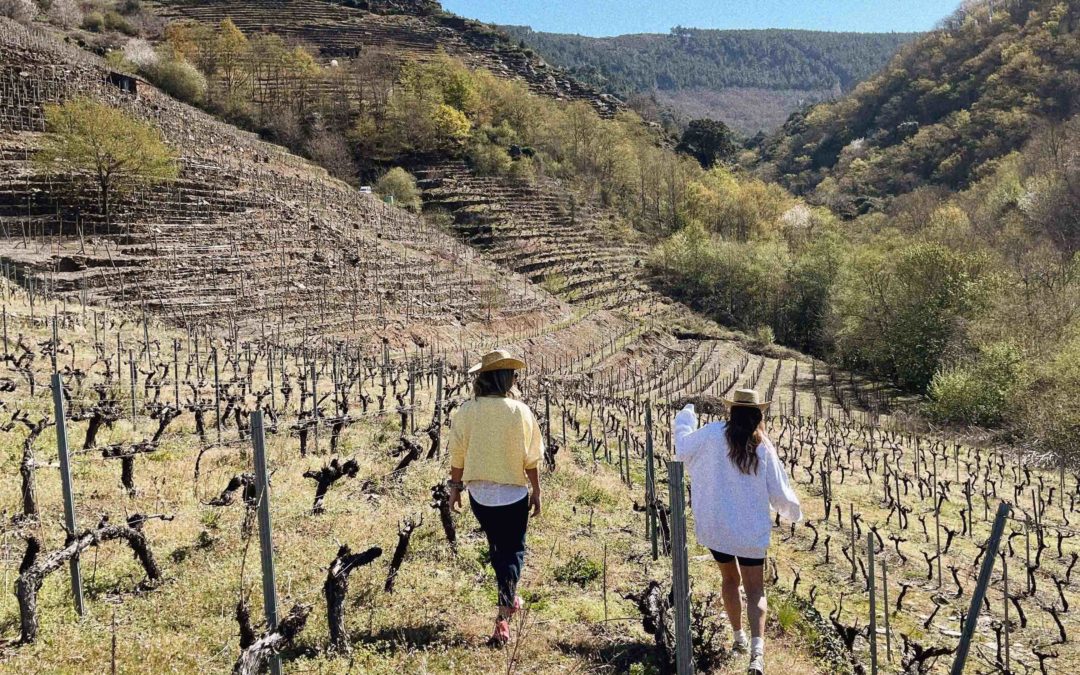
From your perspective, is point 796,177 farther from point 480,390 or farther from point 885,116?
point 480,390

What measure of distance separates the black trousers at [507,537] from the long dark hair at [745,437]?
131cm

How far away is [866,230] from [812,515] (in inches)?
1793

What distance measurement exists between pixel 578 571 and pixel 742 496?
2.12 metres

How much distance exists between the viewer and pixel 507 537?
4184 mm

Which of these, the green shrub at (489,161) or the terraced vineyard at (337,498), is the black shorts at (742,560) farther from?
the green shrub at (489,161)

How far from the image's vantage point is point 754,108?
186 meters

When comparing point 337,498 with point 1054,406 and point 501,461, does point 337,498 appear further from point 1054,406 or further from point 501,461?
point 1054,406

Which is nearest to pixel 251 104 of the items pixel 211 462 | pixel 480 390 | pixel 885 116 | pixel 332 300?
pixel 332 300

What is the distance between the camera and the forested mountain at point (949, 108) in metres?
62.1

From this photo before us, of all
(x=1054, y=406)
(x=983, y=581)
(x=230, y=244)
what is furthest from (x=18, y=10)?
(x=983, y=581)

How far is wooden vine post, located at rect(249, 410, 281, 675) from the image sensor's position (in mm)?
3455

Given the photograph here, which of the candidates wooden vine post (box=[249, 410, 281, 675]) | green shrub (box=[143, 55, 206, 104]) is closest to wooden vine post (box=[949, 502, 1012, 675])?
wooden vine post (box=[249, 410, 281, 675])

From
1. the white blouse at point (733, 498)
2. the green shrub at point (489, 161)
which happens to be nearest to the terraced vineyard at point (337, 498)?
the white blouse at point (733, 498)

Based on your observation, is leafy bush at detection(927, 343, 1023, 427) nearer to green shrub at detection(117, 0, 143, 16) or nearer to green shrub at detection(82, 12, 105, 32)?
green shrub at detection(82, 12, 105, 32)
